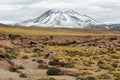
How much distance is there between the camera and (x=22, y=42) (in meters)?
79.9

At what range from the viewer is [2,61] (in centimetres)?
4022

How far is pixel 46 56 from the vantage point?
54.3 m

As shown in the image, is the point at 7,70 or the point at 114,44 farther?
the point at 114,44

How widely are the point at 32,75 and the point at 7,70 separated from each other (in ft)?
11.1

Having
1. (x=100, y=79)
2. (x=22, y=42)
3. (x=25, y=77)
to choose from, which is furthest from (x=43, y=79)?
(x=22, y=42)

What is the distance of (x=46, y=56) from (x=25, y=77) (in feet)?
70.9

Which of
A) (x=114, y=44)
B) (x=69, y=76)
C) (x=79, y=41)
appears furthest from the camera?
(x=79, y=41)

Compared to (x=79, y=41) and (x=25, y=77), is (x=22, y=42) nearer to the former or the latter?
(x=79, y=41)

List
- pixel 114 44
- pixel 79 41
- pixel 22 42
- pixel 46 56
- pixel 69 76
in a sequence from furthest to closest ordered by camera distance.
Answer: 1. pixel 79 41
2. pixel 114 44
3. pixel 22 42
4. pixel 46 56
5. pixel 69 76

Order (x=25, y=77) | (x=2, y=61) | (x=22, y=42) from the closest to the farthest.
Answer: (x=25, y=77), (x=2, y=61), (x=22, y=42)

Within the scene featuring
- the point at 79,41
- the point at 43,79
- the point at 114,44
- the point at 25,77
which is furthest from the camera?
the point at 79,41

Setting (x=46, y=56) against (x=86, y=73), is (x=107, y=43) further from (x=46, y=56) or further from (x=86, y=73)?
(x=86, y=73)

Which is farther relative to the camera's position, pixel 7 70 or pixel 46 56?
pixel 46 56

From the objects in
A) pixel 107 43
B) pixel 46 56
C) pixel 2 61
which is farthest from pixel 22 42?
pixel 2 61
